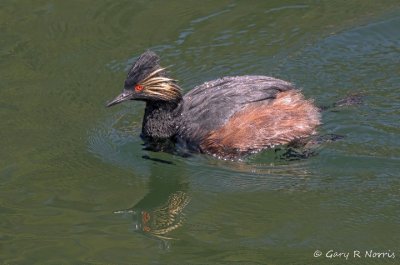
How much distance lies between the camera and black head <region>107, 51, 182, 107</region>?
835 centimetres

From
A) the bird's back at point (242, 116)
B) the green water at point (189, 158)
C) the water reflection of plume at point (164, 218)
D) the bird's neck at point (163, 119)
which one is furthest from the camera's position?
the bird's neck at point (163, 119)

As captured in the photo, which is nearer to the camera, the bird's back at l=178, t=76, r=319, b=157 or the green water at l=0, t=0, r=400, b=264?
the green water at l=0, t=0, r=400, b=264

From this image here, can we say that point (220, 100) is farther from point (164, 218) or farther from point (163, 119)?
point (164, 218)

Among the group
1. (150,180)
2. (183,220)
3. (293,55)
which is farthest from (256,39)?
(183,220)

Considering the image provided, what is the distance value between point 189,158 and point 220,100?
2.11 feet

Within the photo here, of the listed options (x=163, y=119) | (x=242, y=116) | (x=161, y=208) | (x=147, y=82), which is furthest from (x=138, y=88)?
(x=161, y=208)

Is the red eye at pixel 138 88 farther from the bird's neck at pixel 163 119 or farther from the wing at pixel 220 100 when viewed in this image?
the wing at pixel 220 100

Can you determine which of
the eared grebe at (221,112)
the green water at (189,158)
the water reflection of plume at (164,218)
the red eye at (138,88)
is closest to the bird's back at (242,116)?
the eared grebe at (221,112)

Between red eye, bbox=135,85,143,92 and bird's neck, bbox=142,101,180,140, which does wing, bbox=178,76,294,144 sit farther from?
red eye, bbox=135,85,143,92

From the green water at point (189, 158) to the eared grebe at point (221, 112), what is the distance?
0.20 meters

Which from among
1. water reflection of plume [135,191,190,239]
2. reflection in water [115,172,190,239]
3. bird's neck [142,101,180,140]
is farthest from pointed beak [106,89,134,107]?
water reflection of plume [135,191,190,239]

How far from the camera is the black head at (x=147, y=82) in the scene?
835cm

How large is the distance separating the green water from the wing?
34 cm

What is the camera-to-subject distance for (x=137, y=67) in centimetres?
835
